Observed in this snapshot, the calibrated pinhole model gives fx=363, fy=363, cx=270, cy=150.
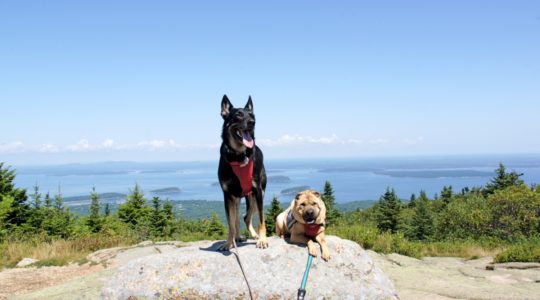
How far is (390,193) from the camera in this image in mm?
50656

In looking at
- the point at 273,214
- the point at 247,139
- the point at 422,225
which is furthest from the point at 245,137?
the point at 422,225

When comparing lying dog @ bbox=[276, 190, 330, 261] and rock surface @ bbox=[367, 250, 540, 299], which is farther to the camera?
rock surface @ bbox=[367, 250, 540, 299]

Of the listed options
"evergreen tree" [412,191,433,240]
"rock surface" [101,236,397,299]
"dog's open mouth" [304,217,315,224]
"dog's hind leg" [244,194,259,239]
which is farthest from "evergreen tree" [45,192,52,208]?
"evergreen tree" [412,191,433,240]

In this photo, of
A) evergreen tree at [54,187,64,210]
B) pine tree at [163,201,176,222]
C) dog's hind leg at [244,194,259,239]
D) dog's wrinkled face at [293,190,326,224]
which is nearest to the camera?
dog's wrinkled face at [293,190,326,224]

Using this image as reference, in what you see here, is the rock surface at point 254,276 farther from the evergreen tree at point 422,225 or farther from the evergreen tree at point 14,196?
the evergreen tree at point 422,225

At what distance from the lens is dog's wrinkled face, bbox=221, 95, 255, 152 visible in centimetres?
487

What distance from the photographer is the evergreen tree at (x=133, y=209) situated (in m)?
32.4

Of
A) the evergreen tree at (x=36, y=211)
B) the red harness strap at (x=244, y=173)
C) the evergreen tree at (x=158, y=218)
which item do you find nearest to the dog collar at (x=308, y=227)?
the red harness strap at (x=244, y=173)

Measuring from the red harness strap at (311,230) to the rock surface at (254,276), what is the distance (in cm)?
25

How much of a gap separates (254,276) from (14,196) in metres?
27.5

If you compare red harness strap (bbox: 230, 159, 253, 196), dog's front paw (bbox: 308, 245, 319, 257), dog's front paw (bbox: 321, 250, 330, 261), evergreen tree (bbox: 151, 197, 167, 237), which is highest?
red harness strap (bbox: 230, 159, 253, 196)

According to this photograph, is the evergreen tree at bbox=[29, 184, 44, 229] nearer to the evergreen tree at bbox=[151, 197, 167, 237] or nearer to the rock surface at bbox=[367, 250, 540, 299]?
the evergreen tree at bbox=[151, 197, 167, 237]

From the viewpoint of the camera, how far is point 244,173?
529cm

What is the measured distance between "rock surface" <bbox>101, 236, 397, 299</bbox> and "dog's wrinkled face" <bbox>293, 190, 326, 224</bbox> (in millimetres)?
721
